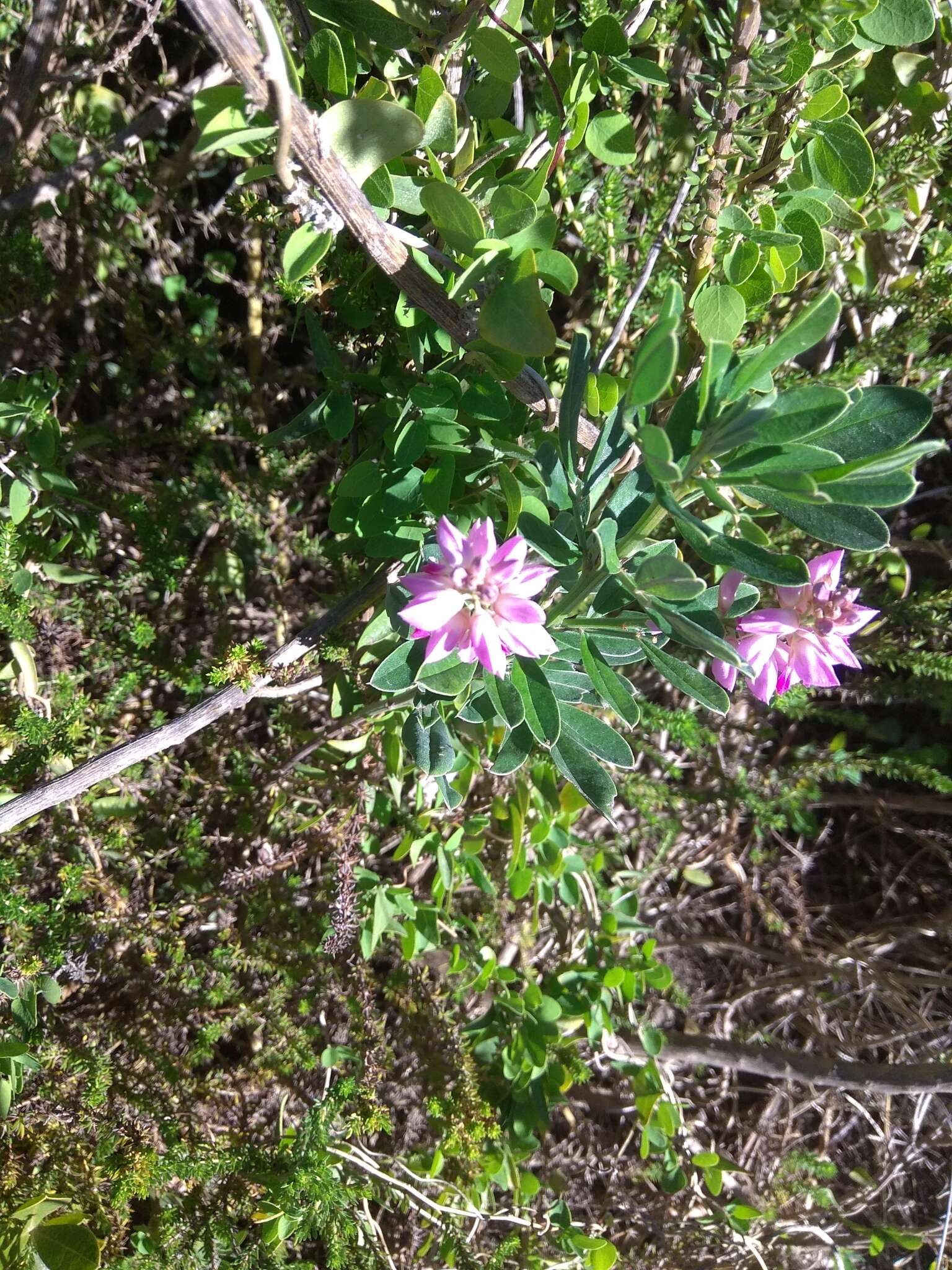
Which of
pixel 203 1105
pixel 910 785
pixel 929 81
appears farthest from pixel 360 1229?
pixel 929 81

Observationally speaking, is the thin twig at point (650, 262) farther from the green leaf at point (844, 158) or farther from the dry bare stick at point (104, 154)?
the dry bare stick at point (104, 154)

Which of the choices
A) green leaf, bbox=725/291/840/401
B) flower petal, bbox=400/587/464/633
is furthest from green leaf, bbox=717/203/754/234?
flower petal, bbox=400/587/464/633

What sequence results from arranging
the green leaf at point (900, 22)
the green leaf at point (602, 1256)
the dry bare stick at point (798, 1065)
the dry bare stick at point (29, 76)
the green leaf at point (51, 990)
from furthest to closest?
the dry bare stick at point (798, 1065) < the dry bare stick at point (29, 76) < the green leaf at point (602, 1256) < the green leaf at point (51, 990) < the green leaf at point (900, 22)

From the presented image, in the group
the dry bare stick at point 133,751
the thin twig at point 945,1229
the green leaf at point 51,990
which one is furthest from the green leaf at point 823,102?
the thin twig at point 945,1229

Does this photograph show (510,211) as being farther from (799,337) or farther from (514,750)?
(514,750)

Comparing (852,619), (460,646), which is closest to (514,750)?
(460,646)

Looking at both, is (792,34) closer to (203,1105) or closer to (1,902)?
(1,902)
